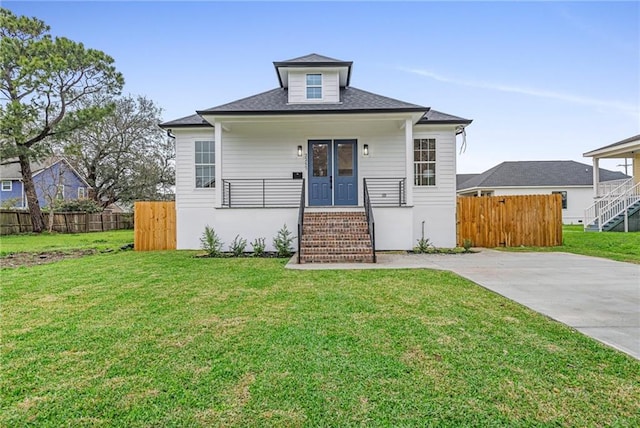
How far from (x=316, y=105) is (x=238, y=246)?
17.7 ft

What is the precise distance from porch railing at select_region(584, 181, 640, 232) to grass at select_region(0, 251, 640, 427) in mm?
15481

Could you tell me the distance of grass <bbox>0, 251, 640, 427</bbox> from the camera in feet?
7.17

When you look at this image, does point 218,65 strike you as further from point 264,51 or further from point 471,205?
point 471,205

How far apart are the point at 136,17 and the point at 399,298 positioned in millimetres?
13642

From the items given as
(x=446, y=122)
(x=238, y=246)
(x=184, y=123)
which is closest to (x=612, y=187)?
(x=446, y=122)

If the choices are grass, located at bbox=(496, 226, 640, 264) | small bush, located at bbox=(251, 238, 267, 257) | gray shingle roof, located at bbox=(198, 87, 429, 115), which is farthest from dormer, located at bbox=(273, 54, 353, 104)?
grass, located at bbox=(496, 226, 640, 264)

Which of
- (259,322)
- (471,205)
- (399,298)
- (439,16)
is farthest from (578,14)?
(259,322)

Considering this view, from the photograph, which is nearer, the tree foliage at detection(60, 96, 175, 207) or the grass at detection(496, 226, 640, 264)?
the grass at detection(496, 226, 640, 264)

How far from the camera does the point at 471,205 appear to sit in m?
12.2

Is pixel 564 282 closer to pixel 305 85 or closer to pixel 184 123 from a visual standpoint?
pixel 305 85

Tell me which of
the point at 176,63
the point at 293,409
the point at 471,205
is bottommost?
the point at 293,409

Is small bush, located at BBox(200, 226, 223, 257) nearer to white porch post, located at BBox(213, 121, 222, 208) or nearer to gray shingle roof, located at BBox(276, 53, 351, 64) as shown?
white porch post, located at BBox(213, 121, 222, 208)

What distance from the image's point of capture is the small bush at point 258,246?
33.5 feet

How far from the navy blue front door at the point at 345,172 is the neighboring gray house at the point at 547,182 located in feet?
66.5
